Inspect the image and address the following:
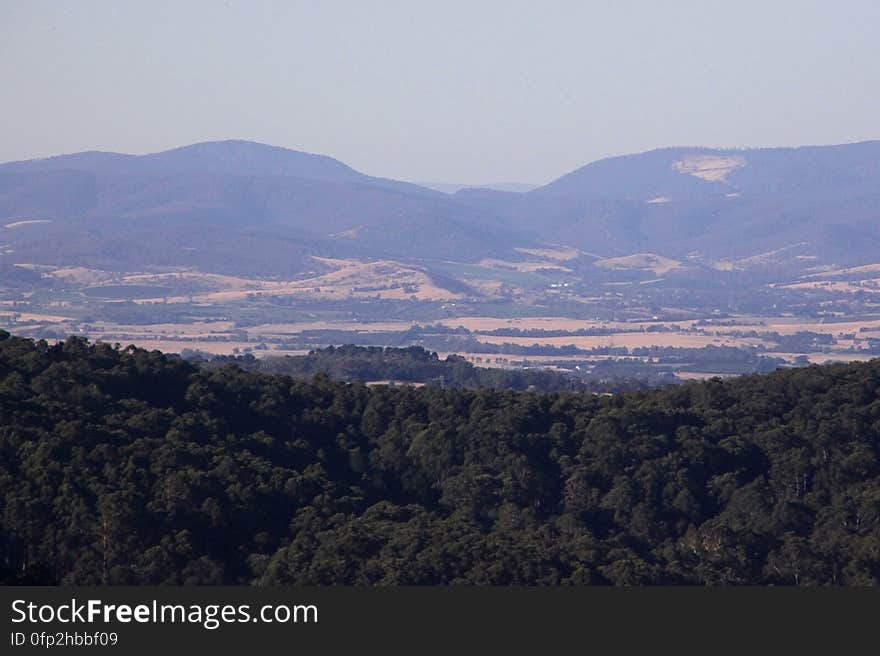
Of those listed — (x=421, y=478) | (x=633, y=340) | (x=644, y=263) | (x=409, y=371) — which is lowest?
(x=421, y=478)

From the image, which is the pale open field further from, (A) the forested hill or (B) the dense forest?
(A) the forested hill

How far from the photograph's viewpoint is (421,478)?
3338 centimetres

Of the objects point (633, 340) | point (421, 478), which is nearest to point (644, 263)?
point (633, 340)

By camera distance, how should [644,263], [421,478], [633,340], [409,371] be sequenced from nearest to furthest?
[421,478] → [409,371] → [633,340] → [644,263]

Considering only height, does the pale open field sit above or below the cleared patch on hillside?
below

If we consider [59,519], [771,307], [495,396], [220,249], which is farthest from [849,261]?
[59,519]

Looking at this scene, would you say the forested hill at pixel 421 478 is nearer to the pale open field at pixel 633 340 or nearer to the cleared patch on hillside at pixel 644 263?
the pale open field at pixel 633 340

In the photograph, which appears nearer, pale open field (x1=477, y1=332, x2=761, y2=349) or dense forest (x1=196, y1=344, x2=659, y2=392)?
dense forest (x1=196, y1=344, x2=659, y2=392)

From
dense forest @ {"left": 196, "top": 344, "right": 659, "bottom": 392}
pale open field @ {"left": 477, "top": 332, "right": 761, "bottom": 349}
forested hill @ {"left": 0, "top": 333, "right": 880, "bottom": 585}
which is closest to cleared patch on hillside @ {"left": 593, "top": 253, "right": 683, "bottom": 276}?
pale open field @ {"left": 477, "top": 332, "right": 761, "bottom": 349}

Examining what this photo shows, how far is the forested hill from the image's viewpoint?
1038 inches

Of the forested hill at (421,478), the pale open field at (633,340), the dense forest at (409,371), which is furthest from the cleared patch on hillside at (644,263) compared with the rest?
the forested hill at (421,478)

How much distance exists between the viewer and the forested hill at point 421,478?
86.5 feet

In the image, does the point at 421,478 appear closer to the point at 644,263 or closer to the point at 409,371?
the point at 409,371

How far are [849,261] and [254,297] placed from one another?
86.2 metres
